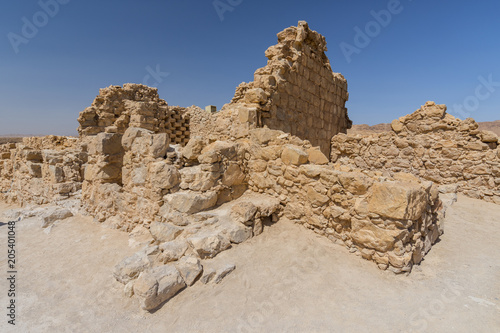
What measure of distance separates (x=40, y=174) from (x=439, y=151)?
11795 millimetres

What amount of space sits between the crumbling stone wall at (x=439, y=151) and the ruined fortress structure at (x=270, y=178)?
3 cm

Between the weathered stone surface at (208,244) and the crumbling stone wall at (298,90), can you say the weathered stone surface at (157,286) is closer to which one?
the weathered stone surface at (208,244)

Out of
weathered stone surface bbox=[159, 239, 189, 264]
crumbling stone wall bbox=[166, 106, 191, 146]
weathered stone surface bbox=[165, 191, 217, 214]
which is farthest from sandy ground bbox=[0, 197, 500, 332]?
crumbling stone wall bbox=[166, 106, 191, 146]

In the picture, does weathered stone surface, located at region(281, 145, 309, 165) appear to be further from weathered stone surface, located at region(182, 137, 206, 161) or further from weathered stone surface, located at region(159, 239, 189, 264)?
weathered stone surface, located at region(159, 239, 189, 264)

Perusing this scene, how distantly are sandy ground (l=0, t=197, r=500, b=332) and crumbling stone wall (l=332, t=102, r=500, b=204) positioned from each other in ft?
9.54

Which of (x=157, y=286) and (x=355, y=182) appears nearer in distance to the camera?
(x=157, y=286)

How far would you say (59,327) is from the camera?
2.52 m

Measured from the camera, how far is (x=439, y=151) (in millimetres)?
6707

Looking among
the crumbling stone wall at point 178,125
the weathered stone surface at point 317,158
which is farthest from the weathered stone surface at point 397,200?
the crumbling stone wall at point 178,125

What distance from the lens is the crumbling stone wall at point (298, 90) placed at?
19.3 feet

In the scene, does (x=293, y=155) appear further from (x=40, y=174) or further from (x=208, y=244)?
(x=40, y=174)

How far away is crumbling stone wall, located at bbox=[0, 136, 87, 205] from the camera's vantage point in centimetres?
693

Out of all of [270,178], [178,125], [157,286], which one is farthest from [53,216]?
[178,125]

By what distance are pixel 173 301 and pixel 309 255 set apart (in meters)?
1.79
